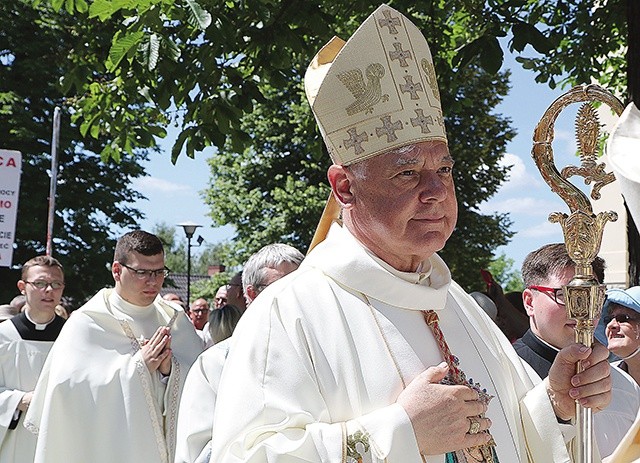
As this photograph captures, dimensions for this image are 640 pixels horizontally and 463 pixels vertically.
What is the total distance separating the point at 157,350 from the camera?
18.9ft

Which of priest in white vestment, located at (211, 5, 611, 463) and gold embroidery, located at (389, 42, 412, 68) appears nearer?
priest in white vestment, located at (211, 5, 611, 463)

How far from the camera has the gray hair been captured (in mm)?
4605

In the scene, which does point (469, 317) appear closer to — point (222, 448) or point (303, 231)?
point (222, 448)

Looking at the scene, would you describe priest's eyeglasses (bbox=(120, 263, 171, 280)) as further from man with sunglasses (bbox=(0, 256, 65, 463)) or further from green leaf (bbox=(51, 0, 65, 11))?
green leaf (bbox=(51, 0, 65, 11))

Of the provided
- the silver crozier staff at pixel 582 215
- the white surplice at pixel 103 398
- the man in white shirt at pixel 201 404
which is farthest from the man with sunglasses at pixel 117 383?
the silver crozier staff at pixel 582 215

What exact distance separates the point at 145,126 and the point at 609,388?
5.47 meters

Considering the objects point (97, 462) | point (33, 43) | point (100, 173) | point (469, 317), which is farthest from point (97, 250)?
point (469, 317)

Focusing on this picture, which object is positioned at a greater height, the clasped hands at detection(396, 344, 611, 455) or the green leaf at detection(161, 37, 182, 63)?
the green leaf at detection(161, 37, 182, 63)

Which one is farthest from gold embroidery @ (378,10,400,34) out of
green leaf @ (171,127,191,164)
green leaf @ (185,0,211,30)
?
green leaf @ (171,127,191,164)

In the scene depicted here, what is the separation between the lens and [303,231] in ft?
81.1

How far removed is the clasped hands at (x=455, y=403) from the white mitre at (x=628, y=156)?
44.5 inches

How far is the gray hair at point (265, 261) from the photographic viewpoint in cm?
461

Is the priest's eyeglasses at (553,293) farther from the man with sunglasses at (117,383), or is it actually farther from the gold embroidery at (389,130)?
the man with sunglasses at (117,383)

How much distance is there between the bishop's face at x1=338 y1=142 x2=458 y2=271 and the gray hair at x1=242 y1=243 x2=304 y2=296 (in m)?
1.77
